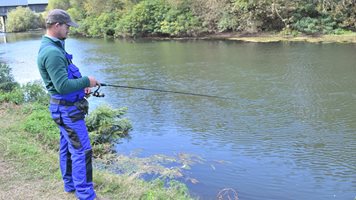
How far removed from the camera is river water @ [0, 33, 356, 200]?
21.4ft

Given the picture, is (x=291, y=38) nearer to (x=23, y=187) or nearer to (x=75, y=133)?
(x=23, y=187)

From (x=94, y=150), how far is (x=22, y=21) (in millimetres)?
58294

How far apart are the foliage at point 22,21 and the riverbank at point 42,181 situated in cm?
5873

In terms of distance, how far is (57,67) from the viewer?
3.69 meters

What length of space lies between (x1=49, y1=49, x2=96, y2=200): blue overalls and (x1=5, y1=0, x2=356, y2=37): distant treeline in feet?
84.4

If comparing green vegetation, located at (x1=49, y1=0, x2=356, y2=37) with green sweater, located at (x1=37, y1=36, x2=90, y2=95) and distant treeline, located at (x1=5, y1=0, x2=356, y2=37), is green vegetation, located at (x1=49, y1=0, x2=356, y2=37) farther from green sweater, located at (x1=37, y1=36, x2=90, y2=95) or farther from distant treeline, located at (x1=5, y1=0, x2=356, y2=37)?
green sweater, located at (x1=37, y1=36, x2=90, y2=95)

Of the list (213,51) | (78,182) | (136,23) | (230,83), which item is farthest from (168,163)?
(136,23)

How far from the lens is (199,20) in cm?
3209

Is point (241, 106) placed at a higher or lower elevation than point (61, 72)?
lower

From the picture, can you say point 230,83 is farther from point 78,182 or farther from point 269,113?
point 78,182

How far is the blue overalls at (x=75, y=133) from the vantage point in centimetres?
390

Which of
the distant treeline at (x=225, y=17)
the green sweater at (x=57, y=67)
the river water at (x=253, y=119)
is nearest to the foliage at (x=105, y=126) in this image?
the river water at (x=253, y=119)

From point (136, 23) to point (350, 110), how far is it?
1110 inches

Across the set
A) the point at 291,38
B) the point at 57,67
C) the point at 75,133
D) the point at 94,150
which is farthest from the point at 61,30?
the point at 291,38
